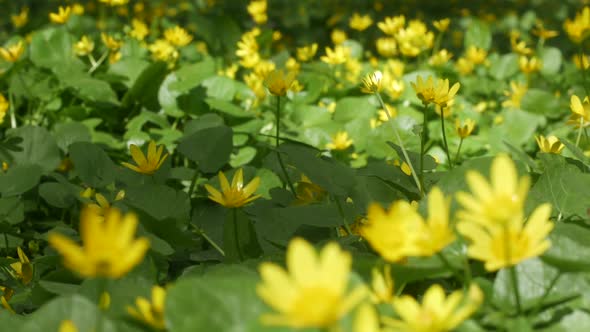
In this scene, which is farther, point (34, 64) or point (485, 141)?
point (34, 64)

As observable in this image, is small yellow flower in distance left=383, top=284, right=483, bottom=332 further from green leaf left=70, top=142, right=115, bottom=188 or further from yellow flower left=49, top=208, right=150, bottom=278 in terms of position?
green leaf left=70, top=142, right=115, bottom=188

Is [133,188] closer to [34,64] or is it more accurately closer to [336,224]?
[336,224]

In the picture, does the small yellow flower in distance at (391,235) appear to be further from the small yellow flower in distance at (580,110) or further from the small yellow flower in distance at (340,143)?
the small yellow flower in distance at (340,143)

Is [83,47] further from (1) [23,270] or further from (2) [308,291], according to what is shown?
(2) [308,291]

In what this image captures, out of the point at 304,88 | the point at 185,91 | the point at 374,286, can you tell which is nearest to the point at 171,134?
the point at 185,91

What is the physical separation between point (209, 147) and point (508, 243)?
105 centimetres

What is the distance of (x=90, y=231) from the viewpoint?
22.2 inches

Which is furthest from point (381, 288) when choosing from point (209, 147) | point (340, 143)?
point (340, 143)

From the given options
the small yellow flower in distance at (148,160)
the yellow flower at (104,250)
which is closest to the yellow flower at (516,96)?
the small yellow flower in distance at (148,160)

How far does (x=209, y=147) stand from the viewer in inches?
64.2

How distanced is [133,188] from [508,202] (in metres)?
0.87

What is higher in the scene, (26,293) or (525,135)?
(26,293)

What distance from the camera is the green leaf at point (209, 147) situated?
1.60 metres

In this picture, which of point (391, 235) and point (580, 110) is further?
point (580, 110)
